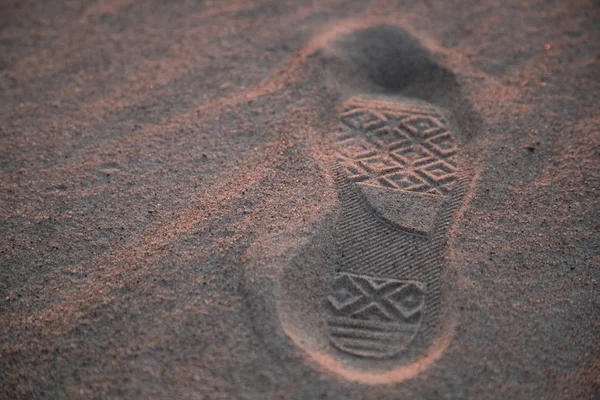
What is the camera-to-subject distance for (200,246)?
1828 mm

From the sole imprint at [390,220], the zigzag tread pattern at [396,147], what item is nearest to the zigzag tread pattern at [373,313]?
the sole imprint at [390,220]

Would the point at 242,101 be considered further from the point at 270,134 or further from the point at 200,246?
the point at 200,246

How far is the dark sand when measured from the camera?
156cm

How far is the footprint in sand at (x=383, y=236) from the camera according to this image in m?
1.61

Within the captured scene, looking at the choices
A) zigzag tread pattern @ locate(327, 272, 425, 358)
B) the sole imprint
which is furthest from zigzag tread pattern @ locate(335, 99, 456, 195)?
zigzag tread pattern @ locate(327, 272, 425, 358)

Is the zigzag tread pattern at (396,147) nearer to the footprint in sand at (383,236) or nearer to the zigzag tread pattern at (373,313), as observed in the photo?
the footprint in sand at (383,236)

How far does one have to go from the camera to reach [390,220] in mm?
1896

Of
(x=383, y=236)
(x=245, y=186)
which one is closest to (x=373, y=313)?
(x=383, y=236)

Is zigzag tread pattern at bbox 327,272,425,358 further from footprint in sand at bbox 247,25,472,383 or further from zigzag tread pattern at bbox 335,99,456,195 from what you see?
zigzag tread pattern at bbox 335,99,456,195

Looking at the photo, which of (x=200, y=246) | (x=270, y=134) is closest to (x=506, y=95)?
(x=270, y=134)

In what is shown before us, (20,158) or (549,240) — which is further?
(20,158)

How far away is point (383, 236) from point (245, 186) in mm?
574

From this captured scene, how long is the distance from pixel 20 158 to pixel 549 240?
216 cm

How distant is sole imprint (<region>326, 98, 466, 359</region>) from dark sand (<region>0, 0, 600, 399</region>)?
0.08 metres
